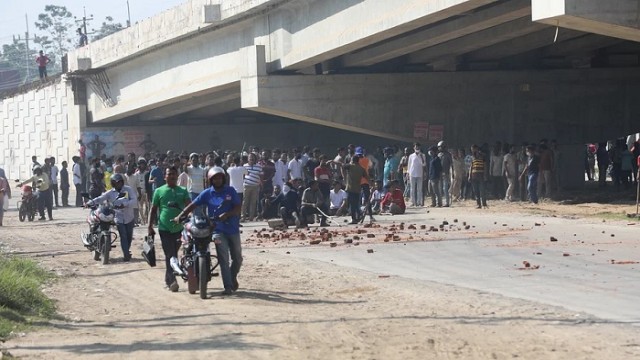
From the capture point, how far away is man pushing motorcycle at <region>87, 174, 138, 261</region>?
21078 mm

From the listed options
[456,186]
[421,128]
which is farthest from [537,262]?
[421,128]

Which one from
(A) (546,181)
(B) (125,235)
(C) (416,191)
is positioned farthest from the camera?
(C) (416,191)

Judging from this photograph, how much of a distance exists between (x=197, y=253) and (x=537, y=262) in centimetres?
562

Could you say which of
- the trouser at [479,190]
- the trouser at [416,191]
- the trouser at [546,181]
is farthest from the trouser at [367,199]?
the trouser at [546,181]

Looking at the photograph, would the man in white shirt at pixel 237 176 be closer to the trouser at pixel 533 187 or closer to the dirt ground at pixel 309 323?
the trouser at pixel 533 187

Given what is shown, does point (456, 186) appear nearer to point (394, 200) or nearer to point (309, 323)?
point (394, 200)

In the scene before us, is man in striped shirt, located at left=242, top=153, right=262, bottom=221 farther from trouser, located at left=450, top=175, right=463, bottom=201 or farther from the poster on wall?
the poster on wall

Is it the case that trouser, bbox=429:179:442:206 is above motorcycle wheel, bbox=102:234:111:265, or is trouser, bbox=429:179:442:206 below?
above

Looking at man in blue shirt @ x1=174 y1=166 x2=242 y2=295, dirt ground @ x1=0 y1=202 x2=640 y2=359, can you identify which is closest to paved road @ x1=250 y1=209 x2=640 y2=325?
dirt ground @ x1=0 y1=202 x2=640 y2=359

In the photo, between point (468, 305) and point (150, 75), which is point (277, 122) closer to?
point (150, 75)

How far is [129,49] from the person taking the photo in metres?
49.2

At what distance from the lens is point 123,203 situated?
21.0m

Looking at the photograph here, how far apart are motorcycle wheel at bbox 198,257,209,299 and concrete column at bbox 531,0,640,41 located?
38.8ft

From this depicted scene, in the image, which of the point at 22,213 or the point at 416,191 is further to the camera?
the point at 22,213
